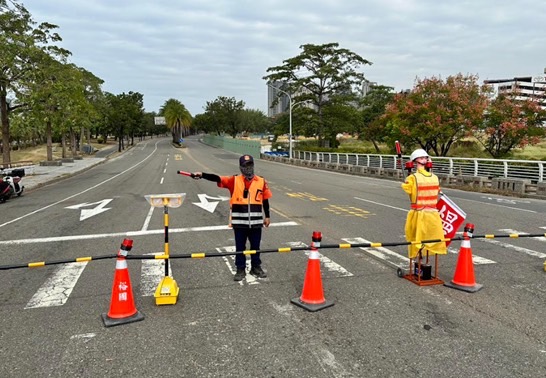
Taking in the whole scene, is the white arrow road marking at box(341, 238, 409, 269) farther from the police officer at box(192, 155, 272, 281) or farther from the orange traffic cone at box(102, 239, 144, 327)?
the orange traffic cone at box(102, 239, 144, 327)

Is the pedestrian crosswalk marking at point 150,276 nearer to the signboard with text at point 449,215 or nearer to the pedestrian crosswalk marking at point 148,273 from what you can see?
the pedestrian crosswalk marking at point 148,273

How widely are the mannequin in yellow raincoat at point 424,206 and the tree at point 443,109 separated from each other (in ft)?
82.5

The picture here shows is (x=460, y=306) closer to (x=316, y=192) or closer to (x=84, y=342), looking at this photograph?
(x=84, y=342)

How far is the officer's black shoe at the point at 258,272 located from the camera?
6.17 meters

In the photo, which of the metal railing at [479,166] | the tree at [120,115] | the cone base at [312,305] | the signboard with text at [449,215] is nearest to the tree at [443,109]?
the metal railing at [479,166]

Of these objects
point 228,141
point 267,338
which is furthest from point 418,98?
point 228,141

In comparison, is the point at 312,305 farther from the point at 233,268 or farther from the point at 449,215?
the point at 449,215

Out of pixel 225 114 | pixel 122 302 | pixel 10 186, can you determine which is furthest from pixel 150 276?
pixel 225 114

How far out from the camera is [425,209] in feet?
19.0

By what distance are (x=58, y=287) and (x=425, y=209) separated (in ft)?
17.3

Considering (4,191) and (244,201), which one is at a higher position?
(244,201)

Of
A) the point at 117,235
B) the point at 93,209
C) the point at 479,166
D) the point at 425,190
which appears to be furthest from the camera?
the point at 479,166

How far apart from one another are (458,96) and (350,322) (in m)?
28.2

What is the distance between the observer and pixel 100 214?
1230cm
